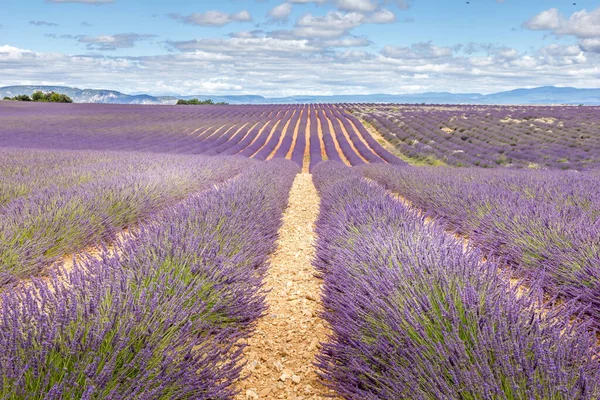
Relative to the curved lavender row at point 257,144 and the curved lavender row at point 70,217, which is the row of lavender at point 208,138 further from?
the curved lavender row at point 70,217

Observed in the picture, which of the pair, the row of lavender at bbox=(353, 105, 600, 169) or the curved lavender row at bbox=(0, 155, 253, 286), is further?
the row of lavender at bbox=(353, 105, 600, 169)

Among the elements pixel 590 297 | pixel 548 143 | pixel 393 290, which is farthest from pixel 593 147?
pixel 393 290

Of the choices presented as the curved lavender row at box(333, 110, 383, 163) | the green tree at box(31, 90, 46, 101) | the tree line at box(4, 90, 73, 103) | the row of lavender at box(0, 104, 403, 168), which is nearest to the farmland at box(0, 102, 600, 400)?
the curved lavender row at box(333, 110, 383, 163)

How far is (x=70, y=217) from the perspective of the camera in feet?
13.9

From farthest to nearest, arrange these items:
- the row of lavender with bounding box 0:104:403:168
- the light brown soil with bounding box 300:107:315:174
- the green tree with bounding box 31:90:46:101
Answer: the green tree with bounding box 31:90:46:101
the row of lavender with bounding box 0:104:403:168
the light brown soil with bounding box 300:107:315:174

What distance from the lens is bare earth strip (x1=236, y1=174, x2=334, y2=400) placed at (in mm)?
2064

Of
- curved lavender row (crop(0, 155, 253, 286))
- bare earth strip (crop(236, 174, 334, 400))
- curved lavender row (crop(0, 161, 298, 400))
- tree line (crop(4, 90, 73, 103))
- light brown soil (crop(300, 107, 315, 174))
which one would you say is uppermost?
tree line (crop(4, 90, 73, 103))

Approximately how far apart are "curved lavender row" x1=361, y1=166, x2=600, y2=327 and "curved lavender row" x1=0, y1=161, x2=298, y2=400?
5.57 ft

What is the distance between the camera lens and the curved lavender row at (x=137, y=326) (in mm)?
1391

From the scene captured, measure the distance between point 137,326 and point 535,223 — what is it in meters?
3.52

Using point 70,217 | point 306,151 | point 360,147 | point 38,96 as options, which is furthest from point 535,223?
point 38,96

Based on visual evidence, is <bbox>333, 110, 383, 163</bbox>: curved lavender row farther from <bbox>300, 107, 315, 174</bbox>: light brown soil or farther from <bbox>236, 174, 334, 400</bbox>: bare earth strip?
<bbox>236, 174, 334, 400</bbox>: bare earth strip

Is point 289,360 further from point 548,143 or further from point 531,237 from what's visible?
point 548,143

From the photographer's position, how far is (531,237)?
3.61 m
